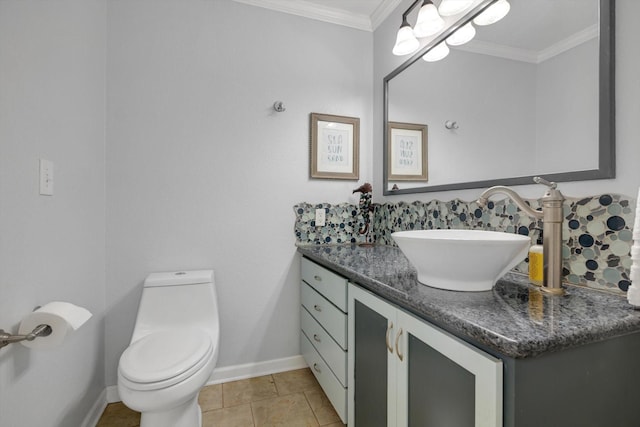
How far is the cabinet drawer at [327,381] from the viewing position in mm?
1337

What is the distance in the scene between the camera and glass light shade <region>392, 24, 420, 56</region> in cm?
165

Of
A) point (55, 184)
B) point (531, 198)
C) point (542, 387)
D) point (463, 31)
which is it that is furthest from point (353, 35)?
point (542, 387)

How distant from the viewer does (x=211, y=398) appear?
5.57 feet

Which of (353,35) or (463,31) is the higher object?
(353,35)

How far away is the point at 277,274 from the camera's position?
6.55 ft

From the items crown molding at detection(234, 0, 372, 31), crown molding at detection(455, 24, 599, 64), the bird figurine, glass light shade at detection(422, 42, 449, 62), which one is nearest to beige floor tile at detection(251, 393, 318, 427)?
the bird figurine

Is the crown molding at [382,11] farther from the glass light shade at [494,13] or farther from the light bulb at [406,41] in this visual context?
the glass light shade at [494,13]

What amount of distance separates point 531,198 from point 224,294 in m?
1.73

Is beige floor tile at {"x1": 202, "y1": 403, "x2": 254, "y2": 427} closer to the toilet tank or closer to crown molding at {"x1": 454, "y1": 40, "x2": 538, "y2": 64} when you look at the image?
the toilet tank

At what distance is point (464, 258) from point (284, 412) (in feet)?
4.45

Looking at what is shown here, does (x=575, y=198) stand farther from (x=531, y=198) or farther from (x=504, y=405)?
(x=504, y=405)

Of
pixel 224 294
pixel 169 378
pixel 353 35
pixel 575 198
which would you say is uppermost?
pixel 353 35

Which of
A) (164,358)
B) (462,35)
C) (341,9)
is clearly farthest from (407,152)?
(164,358)

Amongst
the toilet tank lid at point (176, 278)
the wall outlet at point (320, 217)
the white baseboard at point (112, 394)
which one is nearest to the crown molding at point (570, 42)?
the wall outlet at point (320, 217)
